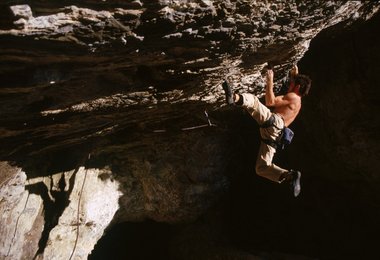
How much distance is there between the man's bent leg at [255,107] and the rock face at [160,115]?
70 centimetres

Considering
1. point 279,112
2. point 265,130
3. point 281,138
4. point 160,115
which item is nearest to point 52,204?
point 160,115

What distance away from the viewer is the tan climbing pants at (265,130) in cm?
537

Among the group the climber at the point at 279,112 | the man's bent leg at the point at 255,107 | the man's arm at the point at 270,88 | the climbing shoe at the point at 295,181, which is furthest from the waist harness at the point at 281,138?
the climbing shoe at the point at 295,181

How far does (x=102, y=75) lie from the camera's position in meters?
4.50

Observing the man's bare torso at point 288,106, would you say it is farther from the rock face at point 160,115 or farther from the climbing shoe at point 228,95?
the climbing shoe at point 228,95

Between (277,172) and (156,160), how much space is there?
378 centimetres

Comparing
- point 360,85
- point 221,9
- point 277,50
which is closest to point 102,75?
point 221,9

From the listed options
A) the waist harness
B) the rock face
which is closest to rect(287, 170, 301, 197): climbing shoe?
the waist harness

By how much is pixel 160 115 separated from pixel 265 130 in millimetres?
2327

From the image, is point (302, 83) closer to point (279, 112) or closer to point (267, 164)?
point (279, 112)

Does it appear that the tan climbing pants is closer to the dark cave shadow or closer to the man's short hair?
the man's short hair

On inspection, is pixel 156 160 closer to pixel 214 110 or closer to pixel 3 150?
pixel 214 110

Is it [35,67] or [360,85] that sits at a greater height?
[35,67]

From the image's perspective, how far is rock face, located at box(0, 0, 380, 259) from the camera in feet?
12.2
